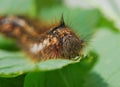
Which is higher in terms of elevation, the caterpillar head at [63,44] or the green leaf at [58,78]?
the caterpillar head at [63,44]

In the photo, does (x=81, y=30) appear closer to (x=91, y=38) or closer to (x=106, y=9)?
(x=91, y=38)

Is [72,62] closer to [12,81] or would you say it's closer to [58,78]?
[58,78]

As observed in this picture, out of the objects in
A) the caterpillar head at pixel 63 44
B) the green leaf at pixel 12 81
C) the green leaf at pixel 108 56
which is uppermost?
the caterpillar head at pixel 63 44

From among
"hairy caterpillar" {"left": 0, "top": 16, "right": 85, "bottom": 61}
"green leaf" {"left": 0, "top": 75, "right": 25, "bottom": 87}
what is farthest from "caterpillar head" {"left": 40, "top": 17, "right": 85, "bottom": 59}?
"green leaf" {"left": 0, "top": 75, "right": 25, "bottom": 87}

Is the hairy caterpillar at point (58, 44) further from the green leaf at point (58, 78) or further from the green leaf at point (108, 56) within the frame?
the green leaf at point (108, 56)

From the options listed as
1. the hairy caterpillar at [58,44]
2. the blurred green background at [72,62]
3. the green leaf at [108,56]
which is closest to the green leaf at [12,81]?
the blurred green background at [72,62]

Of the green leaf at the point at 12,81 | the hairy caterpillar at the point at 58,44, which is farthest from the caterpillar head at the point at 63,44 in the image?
the green leaf at the point at 12,81

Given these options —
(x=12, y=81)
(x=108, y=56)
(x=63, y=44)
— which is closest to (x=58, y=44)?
(x=63, y=44)

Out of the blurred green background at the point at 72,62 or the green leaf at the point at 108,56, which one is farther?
the green leaf at the point at 108,56
